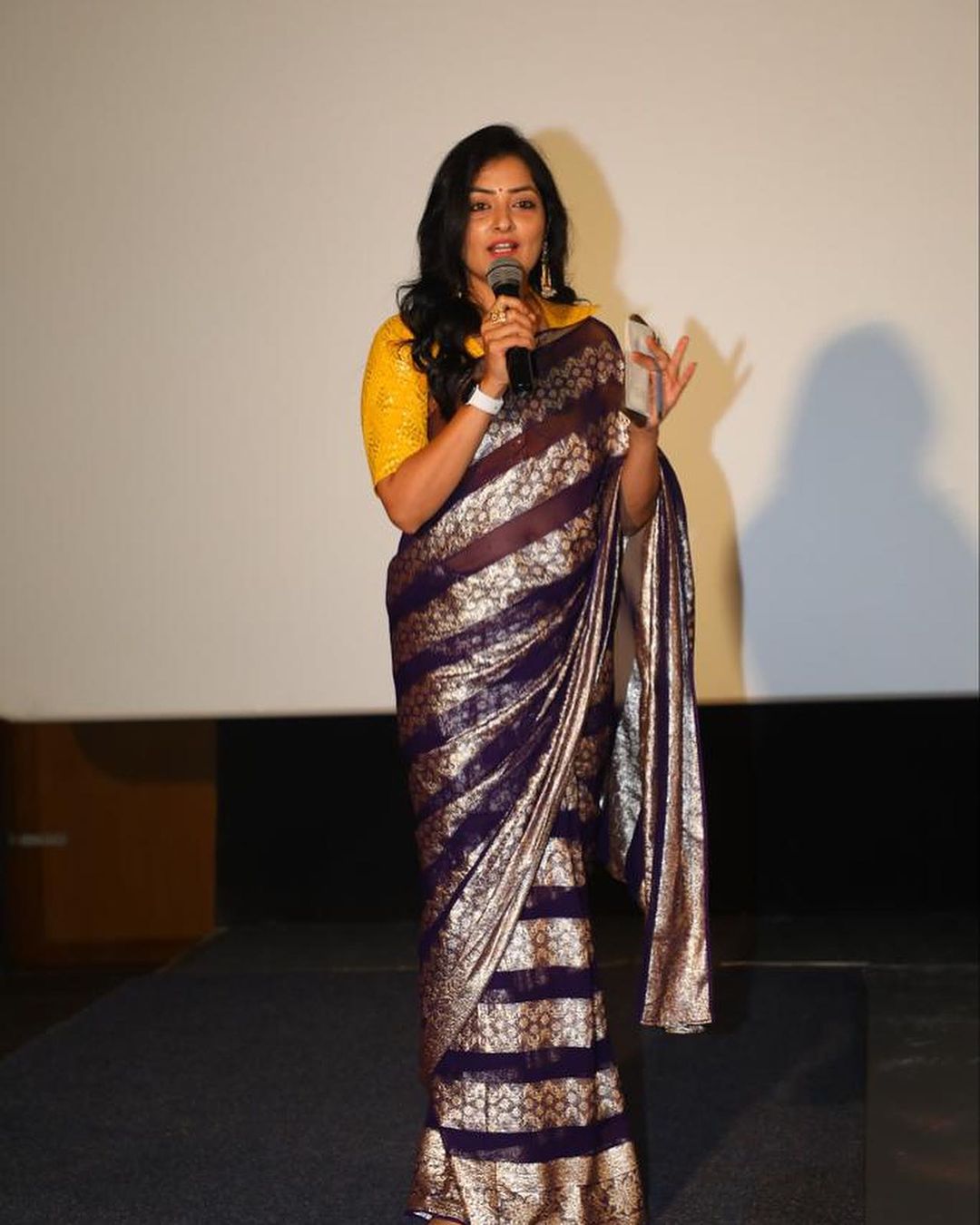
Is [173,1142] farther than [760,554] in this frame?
No

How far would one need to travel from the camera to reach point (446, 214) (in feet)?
8.01

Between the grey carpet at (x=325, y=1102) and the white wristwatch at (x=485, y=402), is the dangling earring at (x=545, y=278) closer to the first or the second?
the white wristwatch at (x=485, y=402)

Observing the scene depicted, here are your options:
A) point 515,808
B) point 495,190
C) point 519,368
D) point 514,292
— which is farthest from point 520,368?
point 515,808

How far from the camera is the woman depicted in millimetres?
2352

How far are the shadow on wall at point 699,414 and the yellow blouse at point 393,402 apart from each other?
63.9 inches

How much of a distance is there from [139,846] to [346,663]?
0.84 m

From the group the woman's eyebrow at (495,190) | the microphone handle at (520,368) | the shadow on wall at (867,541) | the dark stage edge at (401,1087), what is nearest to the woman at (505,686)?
the woman's eyebrow at (495,190)

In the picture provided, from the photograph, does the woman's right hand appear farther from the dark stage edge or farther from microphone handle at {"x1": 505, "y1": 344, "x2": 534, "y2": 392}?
the dark stage edge

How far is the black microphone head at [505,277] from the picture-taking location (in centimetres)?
229

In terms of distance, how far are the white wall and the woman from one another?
1635 millimetres

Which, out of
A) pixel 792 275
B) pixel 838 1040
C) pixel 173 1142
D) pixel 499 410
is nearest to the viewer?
pixel 499 410

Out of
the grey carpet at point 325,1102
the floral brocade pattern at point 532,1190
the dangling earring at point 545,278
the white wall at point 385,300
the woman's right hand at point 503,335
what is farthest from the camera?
the white wall at point 385,300

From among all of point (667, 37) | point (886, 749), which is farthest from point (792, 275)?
point (886, 749)

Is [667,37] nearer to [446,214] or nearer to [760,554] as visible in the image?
[760,554]
